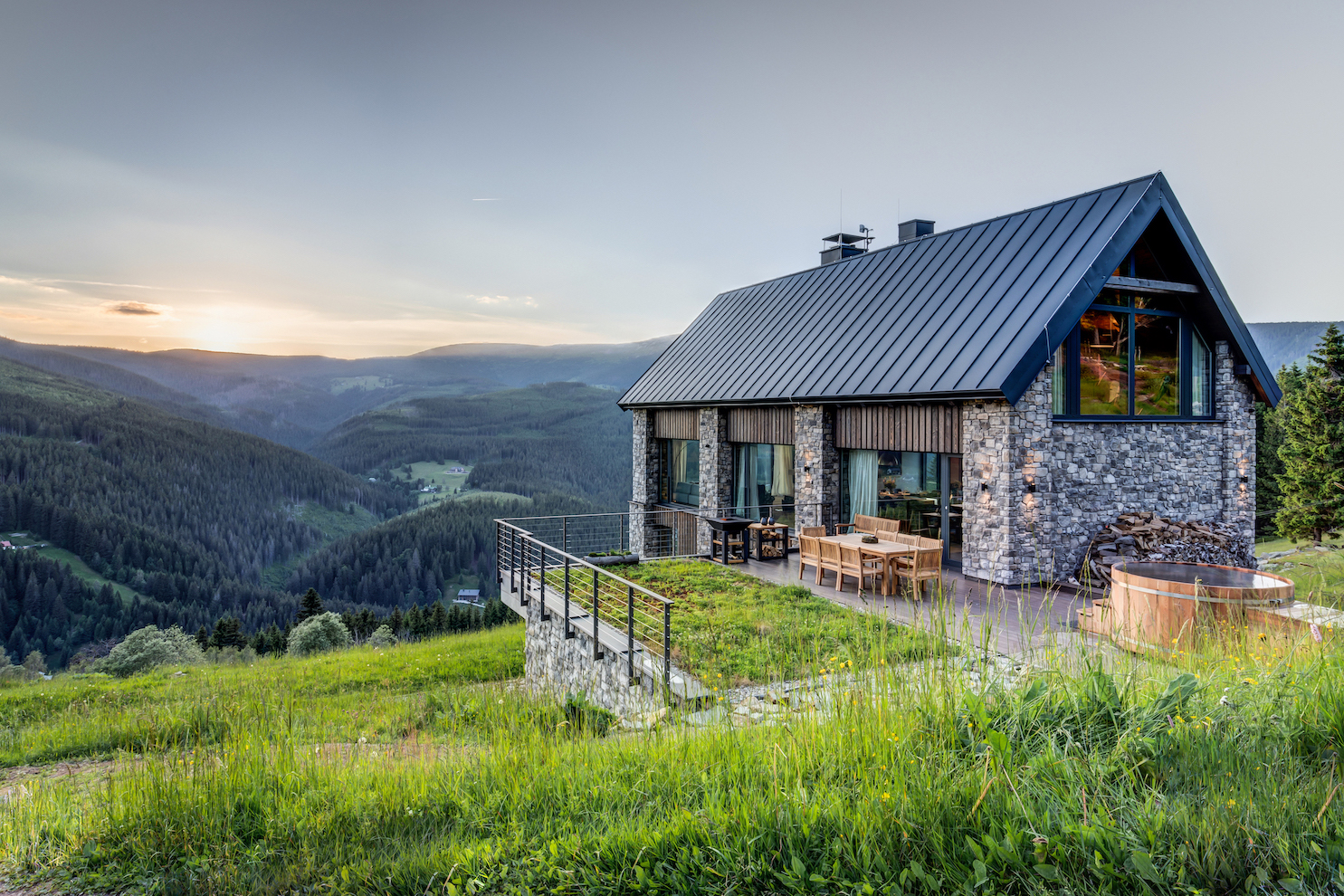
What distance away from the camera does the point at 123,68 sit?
1016 inches

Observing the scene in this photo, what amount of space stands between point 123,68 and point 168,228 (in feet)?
69.5

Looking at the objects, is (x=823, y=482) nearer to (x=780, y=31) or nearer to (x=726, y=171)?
(x=780, y=31)

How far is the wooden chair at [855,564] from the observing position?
398 inches

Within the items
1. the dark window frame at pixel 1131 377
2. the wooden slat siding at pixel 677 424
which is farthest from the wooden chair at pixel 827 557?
the wooden slat siding at pixel 677 424

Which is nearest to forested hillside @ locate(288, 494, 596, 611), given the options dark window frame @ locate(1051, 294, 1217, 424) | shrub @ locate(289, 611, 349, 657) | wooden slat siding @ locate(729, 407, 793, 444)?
shrub @ locate(289, 611, 349, 657)

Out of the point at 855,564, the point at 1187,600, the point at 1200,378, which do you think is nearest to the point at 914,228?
the point at 1200,378

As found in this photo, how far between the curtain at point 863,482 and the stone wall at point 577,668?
263 inches

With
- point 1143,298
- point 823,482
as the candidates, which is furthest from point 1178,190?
point 823,482

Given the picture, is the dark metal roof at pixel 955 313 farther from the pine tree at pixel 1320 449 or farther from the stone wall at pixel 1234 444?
the pine tree at pixel 1320 449

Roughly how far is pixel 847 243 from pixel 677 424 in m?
9.28

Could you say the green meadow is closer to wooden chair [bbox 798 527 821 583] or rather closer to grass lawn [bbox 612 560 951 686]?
grass lawn [bbox 612 560 951 686]

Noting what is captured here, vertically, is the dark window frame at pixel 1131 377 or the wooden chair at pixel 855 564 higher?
the dark window frame at pixel 1131 377

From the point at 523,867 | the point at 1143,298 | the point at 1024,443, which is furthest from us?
the point at 1143,298

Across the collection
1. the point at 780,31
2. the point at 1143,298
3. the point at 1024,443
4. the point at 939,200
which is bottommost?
the point at 1024,443
